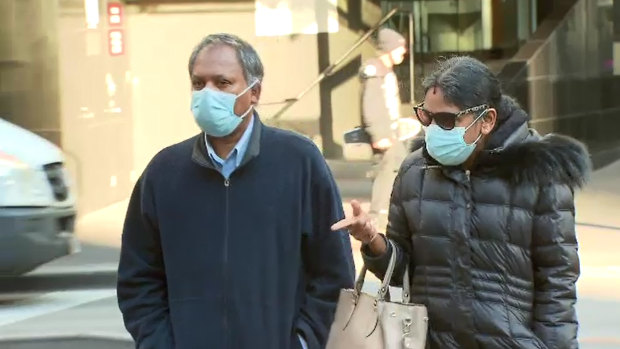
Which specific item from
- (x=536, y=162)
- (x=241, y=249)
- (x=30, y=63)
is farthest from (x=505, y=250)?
(x=30, y=63)

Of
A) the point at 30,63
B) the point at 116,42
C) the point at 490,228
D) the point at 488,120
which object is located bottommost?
the point at 490,228

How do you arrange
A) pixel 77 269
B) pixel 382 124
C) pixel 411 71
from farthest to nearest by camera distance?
pixel 411 71
pixel 382 124
pixel 77 269

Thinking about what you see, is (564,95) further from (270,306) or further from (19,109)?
(270,306)

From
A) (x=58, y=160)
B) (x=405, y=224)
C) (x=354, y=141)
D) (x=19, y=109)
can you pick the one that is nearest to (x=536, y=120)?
(x=354, y=141)

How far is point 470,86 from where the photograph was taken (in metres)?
3.08

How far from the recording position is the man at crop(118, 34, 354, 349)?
9.02 ft

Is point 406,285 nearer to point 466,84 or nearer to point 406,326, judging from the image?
point 406,326

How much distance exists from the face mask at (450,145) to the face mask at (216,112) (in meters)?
0.60

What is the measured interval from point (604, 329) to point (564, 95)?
6.40 metres

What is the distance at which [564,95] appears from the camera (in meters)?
12.4

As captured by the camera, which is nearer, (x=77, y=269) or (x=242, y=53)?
(x=242, y=53)

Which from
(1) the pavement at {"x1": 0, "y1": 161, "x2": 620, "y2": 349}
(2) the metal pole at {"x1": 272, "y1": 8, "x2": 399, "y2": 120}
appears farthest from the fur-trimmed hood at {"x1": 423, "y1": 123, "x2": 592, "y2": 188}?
(2) the metal pole at {"x1": 272, "y1": 8, "x2": 399, "y2": 120}

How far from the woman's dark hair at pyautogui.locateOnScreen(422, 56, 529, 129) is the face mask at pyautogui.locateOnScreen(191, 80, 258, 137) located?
24.3 inches

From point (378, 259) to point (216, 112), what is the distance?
0.72 metres
